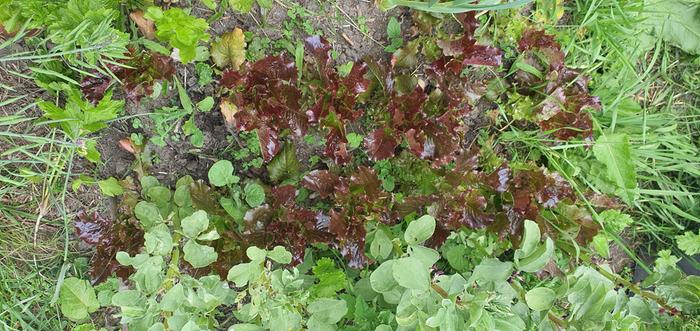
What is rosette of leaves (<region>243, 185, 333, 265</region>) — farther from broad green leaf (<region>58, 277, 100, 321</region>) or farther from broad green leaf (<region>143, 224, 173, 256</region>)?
broad green leaf (<region>58, 277, 100, 321</region>)

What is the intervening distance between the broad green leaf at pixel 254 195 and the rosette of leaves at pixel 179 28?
54cm

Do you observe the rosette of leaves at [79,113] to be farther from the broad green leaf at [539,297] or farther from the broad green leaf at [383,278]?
the broad green leaf at [539,297]

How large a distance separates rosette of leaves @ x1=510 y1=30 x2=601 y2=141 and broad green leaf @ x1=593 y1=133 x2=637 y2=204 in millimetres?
72

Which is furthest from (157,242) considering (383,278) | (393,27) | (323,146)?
(393,27)

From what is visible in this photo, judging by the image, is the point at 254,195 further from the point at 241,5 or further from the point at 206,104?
the point at 241,5

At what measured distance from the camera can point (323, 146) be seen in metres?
2.33

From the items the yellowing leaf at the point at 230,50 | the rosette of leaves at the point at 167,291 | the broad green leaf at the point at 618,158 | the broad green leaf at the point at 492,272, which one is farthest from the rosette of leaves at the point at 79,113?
the broad green leaf at the point at 618,158

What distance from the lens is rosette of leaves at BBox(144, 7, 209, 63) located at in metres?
1.92

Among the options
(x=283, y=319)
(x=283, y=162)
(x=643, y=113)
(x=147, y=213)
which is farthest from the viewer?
(x=643, y=113)

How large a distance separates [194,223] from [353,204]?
0.61 metres

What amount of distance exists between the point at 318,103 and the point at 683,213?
5.70ft

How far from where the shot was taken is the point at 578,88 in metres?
2.38

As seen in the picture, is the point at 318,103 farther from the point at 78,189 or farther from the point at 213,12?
the point at 78,189

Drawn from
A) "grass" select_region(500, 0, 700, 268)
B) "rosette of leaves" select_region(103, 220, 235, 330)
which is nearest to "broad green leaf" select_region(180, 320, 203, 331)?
"rosette of leaves" select_region(103, 220, 235, 330)
